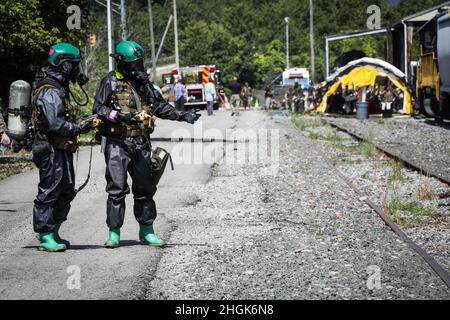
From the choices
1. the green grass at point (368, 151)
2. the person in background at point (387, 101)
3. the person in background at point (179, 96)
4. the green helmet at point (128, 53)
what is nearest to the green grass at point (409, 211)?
the green helmet at point (128, 53)

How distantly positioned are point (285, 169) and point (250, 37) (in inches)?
2796

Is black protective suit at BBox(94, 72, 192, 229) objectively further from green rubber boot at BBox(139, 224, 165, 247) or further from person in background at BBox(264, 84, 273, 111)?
person in background at BBox(264, 84, 273, 111)

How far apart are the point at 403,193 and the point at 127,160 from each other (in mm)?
5744

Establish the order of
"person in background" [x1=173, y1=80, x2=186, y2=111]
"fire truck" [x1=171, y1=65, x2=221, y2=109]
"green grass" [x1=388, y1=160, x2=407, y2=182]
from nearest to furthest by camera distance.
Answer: "green grass" [x1=388, y1=160, x2=407, y2=182], "person in background" [x1=173, y1=80, x2=186, y2=111], "fire truck" [x1=171, y1=65, x2=221, y2=109]

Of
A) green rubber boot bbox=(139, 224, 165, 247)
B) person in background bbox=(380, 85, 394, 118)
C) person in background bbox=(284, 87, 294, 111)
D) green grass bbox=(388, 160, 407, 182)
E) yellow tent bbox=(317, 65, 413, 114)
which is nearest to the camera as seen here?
green rubber boot bbox=(139, 224, 165, 247)

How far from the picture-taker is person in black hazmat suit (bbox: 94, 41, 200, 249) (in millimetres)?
7422

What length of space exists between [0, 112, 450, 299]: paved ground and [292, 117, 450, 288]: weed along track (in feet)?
0.67

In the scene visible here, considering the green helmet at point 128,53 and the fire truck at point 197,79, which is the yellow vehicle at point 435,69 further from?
the green helmet at point 128,53

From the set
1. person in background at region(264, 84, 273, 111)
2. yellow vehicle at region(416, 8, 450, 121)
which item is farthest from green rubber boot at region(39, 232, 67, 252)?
person in background at region(264, 84, 273, 111)

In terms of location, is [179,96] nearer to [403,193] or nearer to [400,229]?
[403,193]

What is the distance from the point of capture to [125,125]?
7.44m

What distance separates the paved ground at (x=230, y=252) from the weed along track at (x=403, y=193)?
0.67 feet

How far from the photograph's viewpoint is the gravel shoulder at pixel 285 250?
6172 mm
